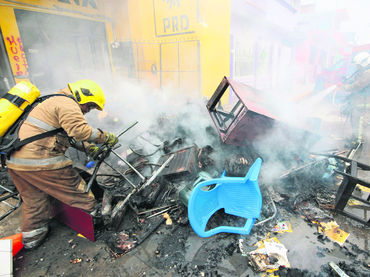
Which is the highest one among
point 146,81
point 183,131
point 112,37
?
point 112,37

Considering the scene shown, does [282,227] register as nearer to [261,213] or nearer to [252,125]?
[261,213]

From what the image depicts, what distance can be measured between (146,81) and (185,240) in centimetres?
780

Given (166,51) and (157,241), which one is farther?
(166,51)

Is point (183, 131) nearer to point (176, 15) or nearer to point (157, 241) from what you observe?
point (157, 241)

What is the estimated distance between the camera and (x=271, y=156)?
3.65m

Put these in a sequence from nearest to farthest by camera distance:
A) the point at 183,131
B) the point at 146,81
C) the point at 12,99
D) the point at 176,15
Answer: the point at 12,99 → the point at 183,131 → the point at 176,15 → the point at 146,81

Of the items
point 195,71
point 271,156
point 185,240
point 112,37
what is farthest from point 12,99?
point 112,37

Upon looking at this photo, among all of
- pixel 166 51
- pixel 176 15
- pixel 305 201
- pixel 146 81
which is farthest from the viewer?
pixel 146 81

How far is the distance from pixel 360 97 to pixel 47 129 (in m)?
7.72

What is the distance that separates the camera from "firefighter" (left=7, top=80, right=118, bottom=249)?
2396mm

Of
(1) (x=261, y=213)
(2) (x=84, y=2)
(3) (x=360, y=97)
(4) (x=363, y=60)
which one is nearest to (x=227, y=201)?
(1) (x=261, y=213)

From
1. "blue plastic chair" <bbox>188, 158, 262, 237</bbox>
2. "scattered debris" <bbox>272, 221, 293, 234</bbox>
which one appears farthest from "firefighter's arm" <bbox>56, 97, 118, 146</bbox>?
"scattered debris" <bbox>272, 221, 293, 234</bbox>

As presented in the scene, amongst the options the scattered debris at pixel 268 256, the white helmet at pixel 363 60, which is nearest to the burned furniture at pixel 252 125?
the scattered debris at pixel 268 256

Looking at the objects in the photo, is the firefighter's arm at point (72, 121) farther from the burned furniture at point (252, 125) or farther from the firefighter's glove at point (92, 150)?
the burned furniture at point (252, 125)
